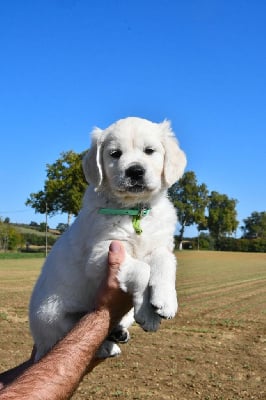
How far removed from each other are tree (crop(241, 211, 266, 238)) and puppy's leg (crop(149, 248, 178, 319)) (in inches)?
4573

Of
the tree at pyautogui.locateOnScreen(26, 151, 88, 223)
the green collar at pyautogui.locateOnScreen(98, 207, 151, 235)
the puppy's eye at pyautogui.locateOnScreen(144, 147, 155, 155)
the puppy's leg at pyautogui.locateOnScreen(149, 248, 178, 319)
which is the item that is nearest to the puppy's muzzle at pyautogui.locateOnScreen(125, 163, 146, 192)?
the green collar at pyautogui.locateOnScreen(98, 207, 151, 235)

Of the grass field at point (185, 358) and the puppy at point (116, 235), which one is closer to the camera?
the puppy at point (116, 235)

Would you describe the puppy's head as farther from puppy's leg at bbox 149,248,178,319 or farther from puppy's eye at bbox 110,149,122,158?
puppy's leg at bbox 149,248,178,319

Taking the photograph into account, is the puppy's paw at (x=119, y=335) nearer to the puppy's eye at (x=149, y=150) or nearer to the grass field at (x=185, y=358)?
the puppy's eye at (x=149, y=150)

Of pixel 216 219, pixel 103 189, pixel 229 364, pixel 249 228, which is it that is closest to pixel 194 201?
pixel 216 219

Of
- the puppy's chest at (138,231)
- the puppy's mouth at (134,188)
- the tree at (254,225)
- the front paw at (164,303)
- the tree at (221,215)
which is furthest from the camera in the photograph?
the tree at (254,225)

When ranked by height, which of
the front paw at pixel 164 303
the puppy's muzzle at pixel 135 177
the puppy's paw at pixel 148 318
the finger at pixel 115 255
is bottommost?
the puppy's paw at pixel 148 318

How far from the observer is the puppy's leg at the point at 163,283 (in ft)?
9.71

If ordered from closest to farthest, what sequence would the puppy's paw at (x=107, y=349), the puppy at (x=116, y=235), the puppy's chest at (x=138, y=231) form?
the puppy at (x=116, y=235) < the puppy's chest at (x=138, y=231) < the puppy's paw at (x=107, y=349)

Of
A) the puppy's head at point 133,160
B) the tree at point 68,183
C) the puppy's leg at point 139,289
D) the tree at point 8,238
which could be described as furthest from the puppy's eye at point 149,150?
the tree at point 8,238

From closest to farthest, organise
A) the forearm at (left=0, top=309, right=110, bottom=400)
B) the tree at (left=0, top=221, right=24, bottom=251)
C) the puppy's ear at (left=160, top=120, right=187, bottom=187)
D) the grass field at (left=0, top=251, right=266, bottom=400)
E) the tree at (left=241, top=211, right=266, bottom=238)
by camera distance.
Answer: the forearm at (left=0, top=309, right=110, bottom=400), the puppy's ear at (left=160, top=120, right=187, bottom=187), the grass field at (left=0, top=251, right=266, bottom=400), the tree at (left=0, top=221, right=24, bottom=251), the tree at (left=241, top=211, right=266, bottom=238)

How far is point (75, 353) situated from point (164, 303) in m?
0.56

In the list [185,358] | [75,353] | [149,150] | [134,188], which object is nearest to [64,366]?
[75,353]

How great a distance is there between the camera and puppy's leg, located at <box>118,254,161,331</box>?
9.86ft
